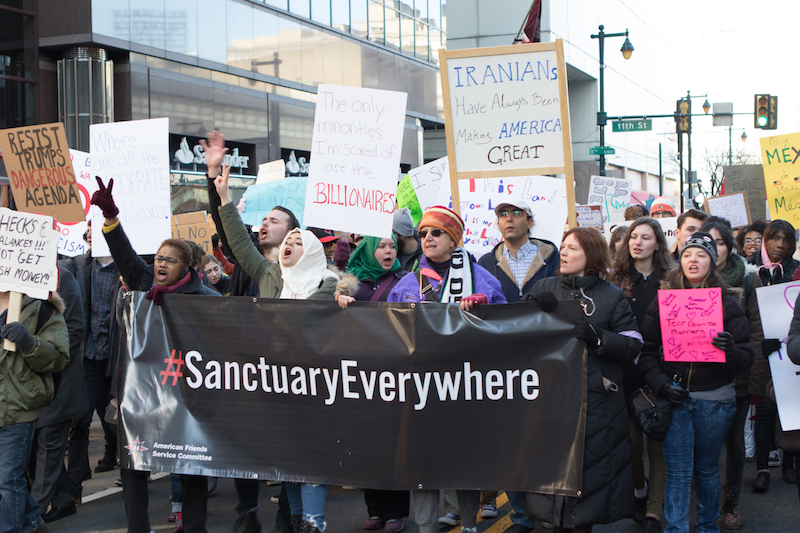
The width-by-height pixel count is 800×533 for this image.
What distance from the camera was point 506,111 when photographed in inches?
226

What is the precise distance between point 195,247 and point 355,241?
4389mm

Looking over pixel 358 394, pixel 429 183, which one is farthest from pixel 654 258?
pixel 429 183

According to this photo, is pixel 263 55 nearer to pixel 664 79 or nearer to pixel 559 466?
pixel 559 466

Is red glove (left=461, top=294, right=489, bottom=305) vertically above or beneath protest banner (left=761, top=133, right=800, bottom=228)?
beneath

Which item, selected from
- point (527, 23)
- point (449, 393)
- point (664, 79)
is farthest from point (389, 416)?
point (664, 79)

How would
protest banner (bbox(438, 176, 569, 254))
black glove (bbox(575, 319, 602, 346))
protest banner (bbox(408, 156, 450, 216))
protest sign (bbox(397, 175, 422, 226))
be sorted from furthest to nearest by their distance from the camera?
protest sign (bbox(397, 175, 422, 226)) → protest banner (bbox(408, 156, 450, 216)) → protest banner (bbox(438, 176, 569, 254)) → black glove (bbox(575, 319, 602, 346))

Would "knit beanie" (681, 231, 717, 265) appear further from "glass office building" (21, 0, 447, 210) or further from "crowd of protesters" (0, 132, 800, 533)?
"glass office building" (21, 0, 447, 210)

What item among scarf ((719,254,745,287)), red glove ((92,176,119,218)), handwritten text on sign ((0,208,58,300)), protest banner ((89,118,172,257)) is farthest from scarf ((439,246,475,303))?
protest banner ((89,118,172,257))

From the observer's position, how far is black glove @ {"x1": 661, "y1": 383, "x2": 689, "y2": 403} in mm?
4250

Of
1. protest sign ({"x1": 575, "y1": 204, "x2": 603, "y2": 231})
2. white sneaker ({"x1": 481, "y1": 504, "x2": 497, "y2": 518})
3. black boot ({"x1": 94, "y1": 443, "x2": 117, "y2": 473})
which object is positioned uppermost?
protest sign ({"x1": 575, "y1": 204, "x2": 603, "y2": 231})

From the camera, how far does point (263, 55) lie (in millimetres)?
21406

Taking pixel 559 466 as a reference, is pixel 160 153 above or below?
above

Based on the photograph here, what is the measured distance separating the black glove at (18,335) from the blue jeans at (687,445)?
147 inches

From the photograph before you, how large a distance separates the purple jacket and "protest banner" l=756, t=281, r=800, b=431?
4.99 ft
